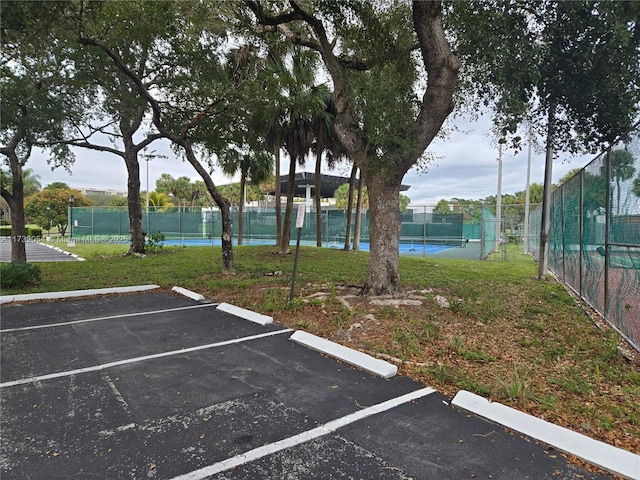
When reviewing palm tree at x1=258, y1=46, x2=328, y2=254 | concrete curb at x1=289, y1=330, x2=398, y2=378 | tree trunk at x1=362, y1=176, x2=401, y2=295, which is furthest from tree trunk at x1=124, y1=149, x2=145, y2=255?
concrete curb at x1=289, y1=330, x2=398, y2=378

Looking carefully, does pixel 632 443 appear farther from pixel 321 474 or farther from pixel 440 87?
pixel 440 87

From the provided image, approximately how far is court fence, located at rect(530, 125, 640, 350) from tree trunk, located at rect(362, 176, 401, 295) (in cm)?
289

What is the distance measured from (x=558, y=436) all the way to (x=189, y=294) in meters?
6.65

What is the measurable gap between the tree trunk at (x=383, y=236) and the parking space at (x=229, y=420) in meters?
2.56

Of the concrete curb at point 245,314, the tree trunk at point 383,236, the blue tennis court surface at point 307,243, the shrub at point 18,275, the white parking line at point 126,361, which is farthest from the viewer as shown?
the blue tennis court surface at point 307,243

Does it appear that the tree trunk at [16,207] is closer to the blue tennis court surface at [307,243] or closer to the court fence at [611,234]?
the blue tennis court surface at [307,243]

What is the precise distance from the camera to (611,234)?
15.8 feet

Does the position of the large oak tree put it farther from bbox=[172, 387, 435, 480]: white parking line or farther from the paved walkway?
the paved walkway

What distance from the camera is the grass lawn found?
331 centimetres

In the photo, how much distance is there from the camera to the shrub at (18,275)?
7836 millimetres

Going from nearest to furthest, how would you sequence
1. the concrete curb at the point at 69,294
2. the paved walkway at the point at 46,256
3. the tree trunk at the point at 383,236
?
the tree trunk at the point at 383,236 → the concrete curb at the point at 69,294 → the paved walkway at the point at 46,256

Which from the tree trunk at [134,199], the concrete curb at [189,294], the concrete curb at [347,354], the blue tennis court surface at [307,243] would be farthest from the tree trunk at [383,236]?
the blue tennis court surface at [307,243]

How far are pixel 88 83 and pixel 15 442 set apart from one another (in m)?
10.1

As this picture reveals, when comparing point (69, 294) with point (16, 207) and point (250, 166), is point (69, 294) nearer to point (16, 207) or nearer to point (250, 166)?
point (16, 207)
